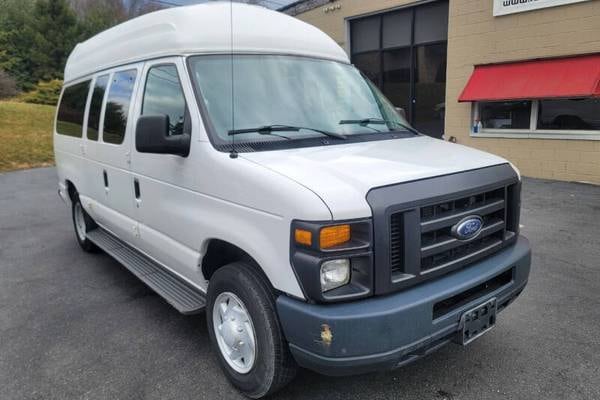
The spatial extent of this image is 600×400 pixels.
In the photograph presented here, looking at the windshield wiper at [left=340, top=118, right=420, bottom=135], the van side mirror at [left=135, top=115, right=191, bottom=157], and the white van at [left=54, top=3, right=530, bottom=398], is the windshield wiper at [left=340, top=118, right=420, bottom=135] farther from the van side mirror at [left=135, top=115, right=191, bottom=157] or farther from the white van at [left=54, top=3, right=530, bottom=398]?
the van side mirror at [left=135, top=115, right=191, bottom=157]

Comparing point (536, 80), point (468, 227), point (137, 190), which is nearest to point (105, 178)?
point (137, 190)

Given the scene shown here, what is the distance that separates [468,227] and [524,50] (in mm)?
9761

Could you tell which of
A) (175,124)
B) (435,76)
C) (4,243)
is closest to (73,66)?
(4,243)

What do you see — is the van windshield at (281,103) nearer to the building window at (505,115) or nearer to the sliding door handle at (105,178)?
the sliding door handle at (105,178)

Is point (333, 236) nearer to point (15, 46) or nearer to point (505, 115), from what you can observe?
point (505, 115)

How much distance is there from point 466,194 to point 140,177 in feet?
8.40

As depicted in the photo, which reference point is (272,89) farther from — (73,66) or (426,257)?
(73,66)

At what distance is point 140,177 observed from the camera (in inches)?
155

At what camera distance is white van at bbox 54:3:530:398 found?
239 cm

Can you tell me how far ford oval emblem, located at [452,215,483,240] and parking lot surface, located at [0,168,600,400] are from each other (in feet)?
3.34

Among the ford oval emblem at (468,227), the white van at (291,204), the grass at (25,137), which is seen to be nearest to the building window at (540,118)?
the white van at (291,204)

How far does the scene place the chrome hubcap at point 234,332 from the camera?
289 cm

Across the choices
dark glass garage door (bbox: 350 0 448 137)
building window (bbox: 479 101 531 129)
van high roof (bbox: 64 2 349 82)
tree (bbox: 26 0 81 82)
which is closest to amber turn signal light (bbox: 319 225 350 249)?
van high roof (bbox: 64 2 349 82)

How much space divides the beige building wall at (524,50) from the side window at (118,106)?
9.43 meters
